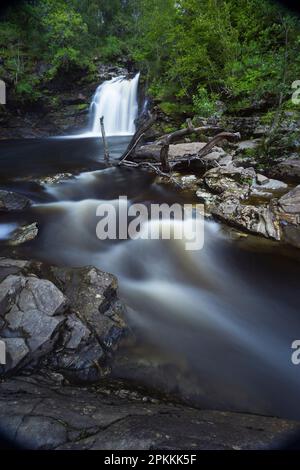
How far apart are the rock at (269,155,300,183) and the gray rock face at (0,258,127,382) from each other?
19.2ft

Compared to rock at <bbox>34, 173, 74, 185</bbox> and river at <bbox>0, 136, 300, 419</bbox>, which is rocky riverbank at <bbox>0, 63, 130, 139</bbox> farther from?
river at <bbox>0, 136, 300, 419</bbox>

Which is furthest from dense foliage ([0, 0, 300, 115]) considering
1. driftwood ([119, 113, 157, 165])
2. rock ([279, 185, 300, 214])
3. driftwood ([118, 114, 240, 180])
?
rock ([279, 185, 300, 214])

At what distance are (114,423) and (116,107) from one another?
1738 centimetres

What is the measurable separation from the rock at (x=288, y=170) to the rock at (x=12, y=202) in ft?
20.4

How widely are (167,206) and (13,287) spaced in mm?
4206

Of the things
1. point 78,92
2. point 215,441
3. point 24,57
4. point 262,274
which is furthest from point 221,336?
point 24,57

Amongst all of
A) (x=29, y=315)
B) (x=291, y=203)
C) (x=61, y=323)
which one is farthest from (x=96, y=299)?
(x=291, y=203)

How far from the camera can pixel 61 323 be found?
2.97 m

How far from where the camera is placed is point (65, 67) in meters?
18.4

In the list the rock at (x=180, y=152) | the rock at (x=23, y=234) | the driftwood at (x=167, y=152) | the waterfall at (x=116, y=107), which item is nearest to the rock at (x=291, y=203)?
the driftwood at (x=167, y=152)

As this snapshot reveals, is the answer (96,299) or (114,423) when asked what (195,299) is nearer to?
(96,299)

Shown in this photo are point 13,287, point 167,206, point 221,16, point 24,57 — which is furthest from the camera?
point 24,57

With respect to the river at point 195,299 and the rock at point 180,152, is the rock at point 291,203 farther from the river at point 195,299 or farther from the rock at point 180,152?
the rock at point 180,152

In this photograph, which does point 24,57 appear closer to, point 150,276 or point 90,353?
point 150,276
